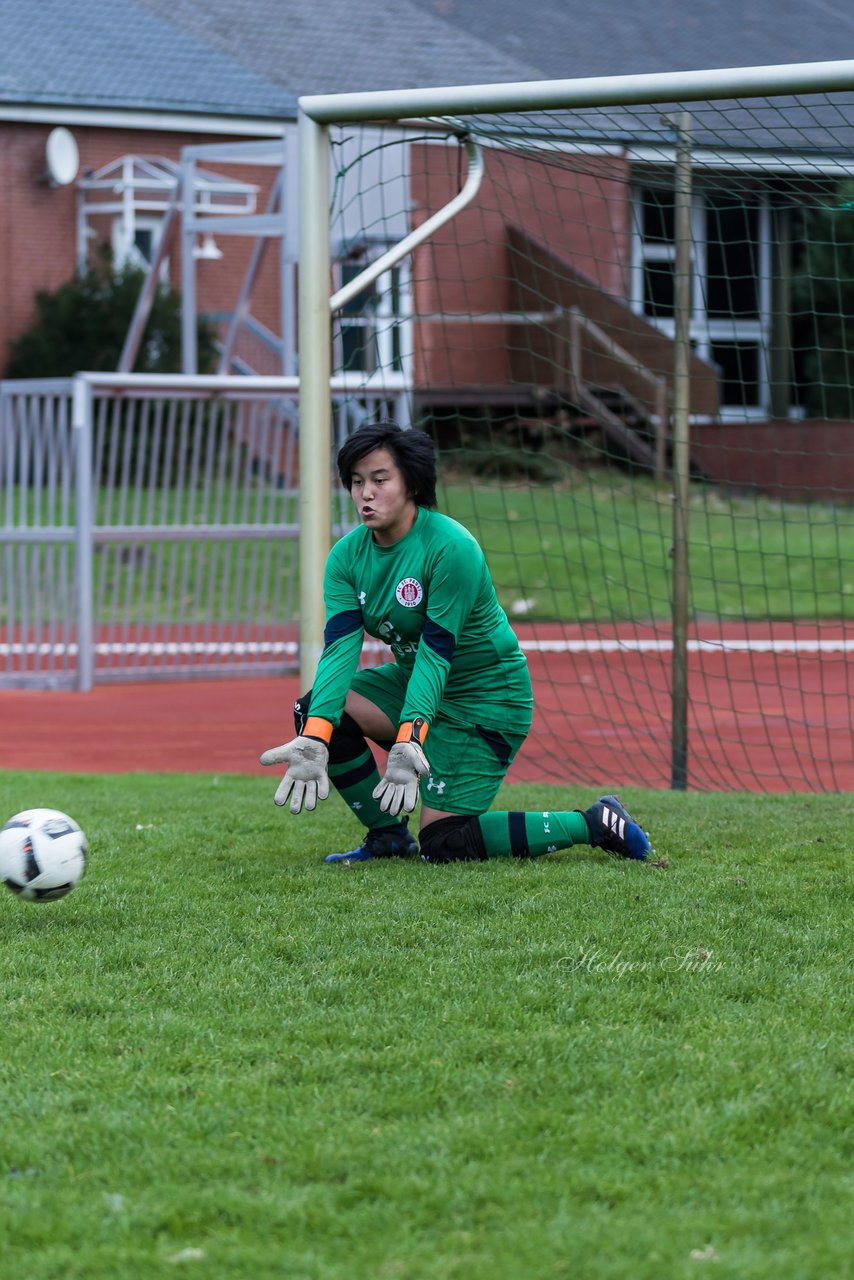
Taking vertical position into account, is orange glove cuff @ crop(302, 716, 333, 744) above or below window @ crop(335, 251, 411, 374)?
below

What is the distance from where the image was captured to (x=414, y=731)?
5176 millimetres

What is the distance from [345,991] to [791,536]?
672 inches

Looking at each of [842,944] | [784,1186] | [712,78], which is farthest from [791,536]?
[784,1186]

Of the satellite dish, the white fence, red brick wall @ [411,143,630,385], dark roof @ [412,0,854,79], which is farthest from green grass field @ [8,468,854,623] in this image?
dark roof @ [412,0,854,79]

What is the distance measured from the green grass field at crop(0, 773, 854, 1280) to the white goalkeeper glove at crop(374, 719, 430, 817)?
0.32 meters

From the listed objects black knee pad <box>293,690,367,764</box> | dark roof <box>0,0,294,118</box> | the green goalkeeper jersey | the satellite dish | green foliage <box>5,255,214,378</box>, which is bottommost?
black knee pad <box>293,690,367,764</box>

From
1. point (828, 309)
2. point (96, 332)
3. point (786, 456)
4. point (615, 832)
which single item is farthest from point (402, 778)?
point (828, 309)

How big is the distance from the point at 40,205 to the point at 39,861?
20.3 meters

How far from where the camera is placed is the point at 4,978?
436 centimetres

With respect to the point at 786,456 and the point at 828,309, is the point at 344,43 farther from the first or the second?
the point at 786,456

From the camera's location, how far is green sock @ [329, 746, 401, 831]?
5.86 metres

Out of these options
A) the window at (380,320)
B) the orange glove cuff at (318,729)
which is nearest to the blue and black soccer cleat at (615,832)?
the orange glove cuff at (318,729)

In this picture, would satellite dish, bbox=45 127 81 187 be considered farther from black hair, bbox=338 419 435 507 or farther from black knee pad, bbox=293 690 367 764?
black hair, bbox=338 419 435 507

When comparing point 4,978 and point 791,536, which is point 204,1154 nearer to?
point 4,978
